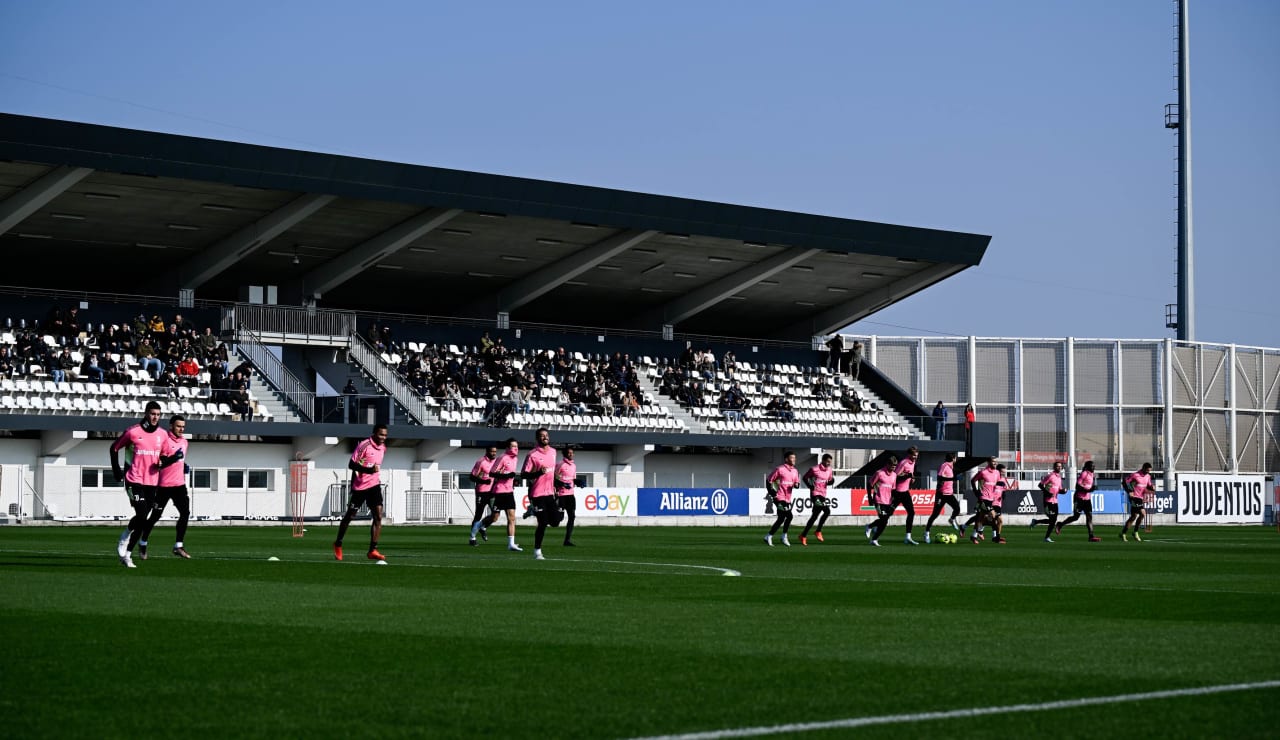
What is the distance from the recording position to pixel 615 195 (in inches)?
2154

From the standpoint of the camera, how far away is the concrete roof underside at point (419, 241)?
152ft

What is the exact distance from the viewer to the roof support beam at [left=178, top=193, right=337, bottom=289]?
163ft

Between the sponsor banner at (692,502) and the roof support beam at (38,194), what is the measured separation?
823 inches

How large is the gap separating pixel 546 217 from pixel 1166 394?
43.9 meters

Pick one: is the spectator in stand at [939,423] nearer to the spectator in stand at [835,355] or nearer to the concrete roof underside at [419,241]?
the spectator in stand at [835,355]

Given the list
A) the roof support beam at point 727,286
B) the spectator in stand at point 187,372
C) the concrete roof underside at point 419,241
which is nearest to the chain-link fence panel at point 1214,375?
the concrete roof underside at point 419,241

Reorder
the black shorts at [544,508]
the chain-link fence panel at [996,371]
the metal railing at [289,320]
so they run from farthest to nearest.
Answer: the chain-link fence panel at [996,371] < the metal railing at [289,320] < the black shorts at [544,508]

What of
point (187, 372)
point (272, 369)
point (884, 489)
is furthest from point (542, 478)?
point (272, 369)

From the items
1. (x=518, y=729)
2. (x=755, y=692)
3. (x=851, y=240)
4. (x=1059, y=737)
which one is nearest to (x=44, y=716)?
(x=518, y=729)

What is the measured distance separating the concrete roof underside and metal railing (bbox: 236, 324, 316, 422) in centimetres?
236

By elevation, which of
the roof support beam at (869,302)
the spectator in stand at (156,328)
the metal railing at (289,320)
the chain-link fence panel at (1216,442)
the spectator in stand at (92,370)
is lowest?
the chain-link fence panel at (1216,442)

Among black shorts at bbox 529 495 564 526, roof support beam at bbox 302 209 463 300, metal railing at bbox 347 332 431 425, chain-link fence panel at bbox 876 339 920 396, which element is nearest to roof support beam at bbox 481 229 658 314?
roof support beam at bbox 302 209 463 300

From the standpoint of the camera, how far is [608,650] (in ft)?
34.9

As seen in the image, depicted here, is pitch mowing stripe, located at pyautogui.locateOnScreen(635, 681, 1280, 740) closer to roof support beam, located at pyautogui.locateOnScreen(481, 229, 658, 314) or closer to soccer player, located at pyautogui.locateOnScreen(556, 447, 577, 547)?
soccer player, located at pyautogui.locateOnScreen(556, 447, 577, 547)
